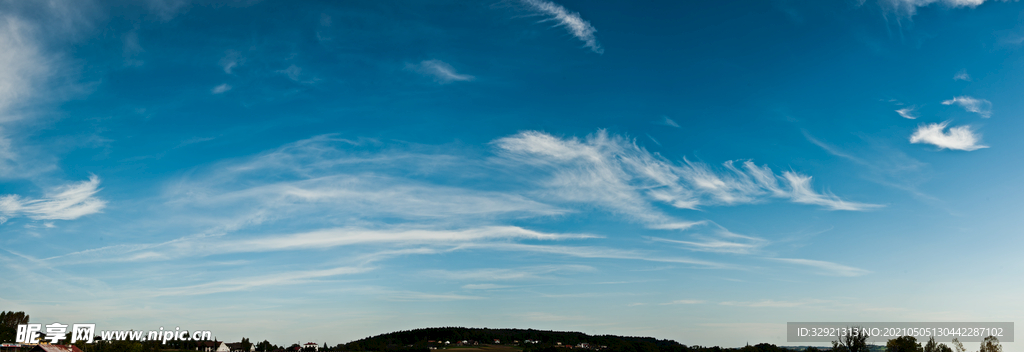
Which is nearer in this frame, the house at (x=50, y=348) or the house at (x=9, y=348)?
the house at (x=50, y=348)

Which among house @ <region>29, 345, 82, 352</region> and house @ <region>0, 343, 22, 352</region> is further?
house @ <region>0, 343, 22, 352</region>

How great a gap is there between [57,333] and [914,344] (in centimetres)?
23995

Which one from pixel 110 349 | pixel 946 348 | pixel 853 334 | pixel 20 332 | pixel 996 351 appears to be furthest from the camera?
pixel 110 349

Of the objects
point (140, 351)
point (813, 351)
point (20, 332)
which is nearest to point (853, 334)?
point (813, 351)

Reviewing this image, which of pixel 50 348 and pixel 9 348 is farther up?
pixel 50 348

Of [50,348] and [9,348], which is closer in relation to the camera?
[50,348]

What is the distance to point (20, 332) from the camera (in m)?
168

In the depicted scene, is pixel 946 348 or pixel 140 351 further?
pixel 140 351

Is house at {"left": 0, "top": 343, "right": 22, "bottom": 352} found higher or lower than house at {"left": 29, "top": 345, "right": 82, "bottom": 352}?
lower

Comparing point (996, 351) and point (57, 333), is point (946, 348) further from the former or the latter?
point (57, 333)

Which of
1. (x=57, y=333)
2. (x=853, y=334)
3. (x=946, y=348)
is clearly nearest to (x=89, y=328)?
(x=57, y=333)

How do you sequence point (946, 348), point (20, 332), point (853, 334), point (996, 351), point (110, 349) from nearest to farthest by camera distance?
point (853, 334) → point (996, 351) → point (946, 348) → point (20, 332) → point (110, 349)

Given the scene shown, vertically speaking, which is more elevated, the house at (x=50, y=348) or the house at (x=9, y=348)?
the house at (x=50, y=348)

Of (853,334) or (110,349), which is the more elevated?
(853,334)
